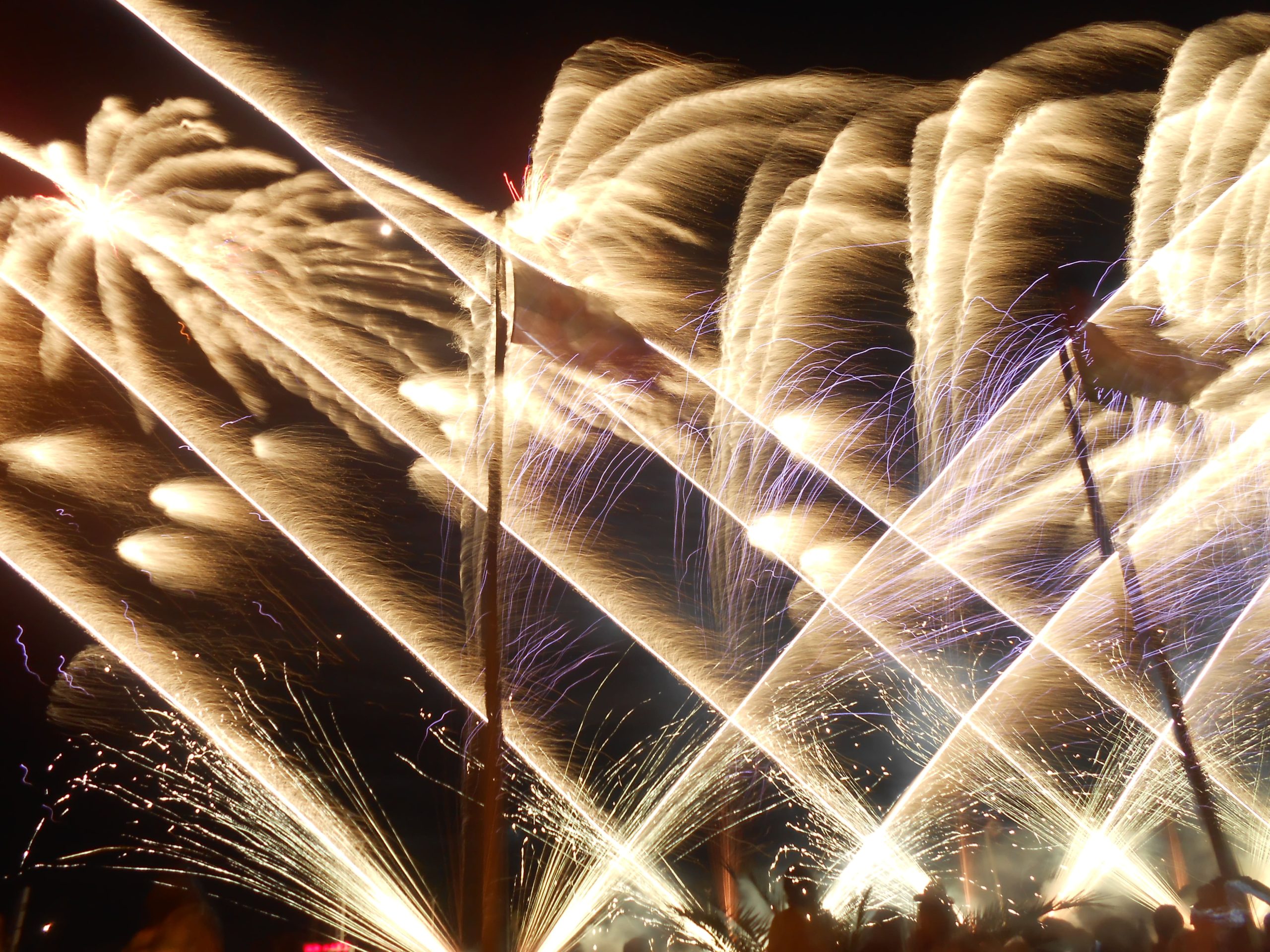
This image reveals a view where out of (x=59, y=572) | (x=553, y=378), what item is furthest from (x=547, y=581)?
(x=59, y=572)

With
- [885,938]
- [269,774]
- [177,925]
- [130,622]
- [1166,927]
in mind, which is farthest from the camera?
[130,622]

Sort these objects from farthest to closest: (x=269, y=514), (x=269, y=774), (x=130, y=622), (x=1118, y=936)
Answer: (x=269, y=514) < (x=130, y=622) < (x=269, y=774) < (x=1118, y=936)

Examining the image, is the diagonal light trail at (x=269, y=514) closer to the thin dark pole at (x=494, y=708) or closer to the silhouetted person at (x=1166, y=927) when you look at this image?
the thin dark pole at (x=494, y=708)

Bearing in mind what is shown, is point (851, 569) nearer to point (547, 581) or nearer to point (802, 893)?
point (547, 581)

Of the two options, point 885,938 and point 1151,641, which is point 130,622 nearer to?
point 885,938

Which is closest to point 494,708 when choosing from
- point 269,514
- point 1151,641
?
point 269,514

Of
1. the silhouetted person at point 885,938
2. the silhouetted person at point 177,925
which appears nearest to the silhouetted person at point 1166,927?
the silhouetted person at point 885,938

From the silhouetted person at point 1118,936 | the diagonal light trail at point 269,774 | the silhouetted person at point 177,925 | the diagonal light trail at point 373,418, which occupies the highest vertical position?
the diagonal light trail at point 373,418
